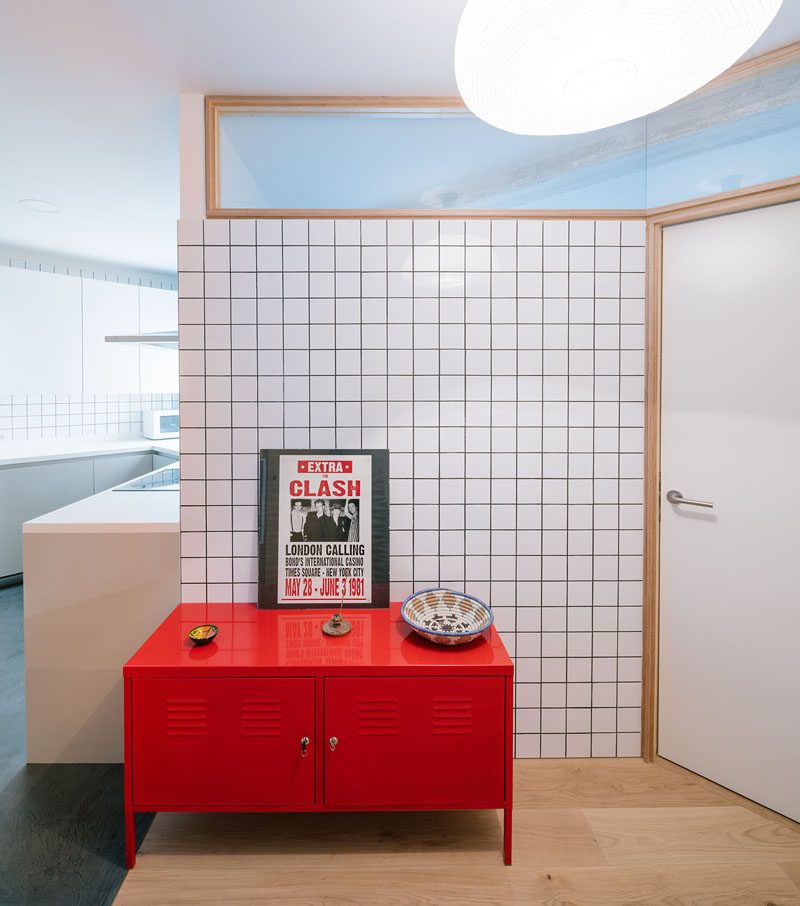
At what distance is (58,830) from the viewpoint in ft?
5.67

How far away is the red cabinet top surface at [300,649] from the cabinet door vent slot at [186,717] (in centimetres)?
9

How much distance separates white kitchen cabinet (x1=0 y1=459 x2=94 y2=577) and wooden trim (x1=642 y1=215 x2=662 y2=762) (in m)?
3.99

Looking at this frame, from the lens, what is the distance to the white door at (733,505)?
1741 mm

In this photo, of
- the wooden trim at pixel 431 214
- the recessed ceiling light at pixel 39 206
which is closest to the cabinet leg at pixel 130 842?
the wooden trim at pixel 431 214

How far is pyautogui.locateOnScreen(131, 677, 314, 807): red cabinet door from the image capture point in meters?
1.54

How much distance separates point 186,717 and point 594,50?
6.05ft

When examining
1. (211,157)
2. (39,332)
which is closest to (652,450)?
(211,157)

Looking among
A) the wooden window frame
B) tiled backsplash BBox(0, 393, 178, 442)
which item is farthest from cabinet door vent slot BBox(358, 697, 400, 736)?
tiled backsplash BBox(0, 393, 178, 442)

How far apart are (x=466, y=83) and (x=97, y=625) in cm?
212

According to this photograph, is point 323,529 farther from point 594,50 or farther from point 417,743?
point 594,50

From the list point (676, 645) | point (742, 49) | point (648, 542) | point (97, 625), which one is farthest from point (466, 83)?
point (97, 625)

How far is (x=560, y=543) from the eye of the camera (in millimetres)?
2010

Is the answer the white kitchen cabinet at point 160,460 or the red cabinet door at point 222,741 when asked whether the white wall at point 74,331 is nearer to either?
the white kitchen cabinet at point 160,460

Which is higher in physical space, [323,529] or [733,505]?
[733,505]
